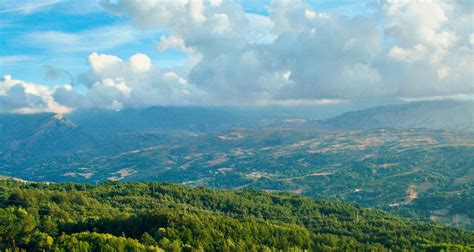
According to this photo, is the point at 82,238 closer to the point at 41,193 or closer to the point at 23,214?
the point at 23,214

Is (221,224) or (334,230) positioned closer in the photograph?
(221,224)

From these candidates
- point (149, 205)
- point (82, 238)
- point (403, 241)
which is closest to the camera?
point (82, 238)

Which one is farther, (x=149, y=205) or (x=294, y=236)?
(x=149, y=205)

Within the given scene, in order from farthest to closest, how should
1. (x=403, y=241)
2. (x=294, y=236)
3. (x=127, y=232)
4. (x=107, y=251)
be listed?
(x=403, y=241) → (x=294, y=236) → (x=127, y=232) → (x=107, y=251)

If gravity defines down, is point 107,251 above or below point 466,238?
above

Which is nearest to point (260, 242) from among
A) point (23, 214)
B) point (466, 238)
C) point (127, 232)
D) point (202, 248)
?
point (202, 248)

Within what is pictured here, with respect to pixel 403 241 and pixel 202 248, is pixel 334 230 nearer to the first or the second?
pixel 403 241

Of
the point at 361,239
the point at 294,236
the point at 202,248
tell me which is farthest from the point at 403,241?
the point at 202,248

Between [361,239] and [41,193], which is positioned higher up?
[41,193]

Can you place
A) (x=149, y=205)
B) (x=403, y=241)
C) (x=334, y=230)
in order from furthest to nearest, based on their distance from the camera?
(x=149, y=205), (x=334, y=230), (x=403, y=241)
